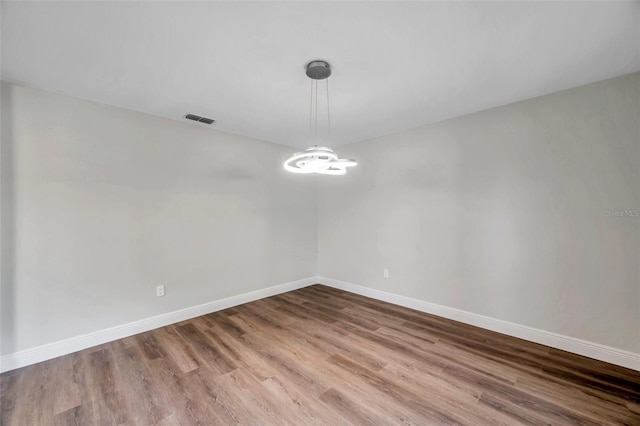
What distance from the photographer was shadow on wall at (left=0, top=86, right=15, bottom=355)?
209cm

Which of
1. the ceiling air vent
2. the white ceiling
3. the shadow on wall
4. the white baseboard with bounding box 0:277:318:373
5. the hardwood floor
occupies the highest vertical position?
the white ceiling

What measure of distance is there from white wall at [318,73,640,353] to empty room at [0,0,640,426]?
0.02m

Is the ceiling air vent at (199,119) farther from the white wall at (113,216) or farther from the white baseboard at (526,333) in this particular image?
the white baseboard at (526,333)

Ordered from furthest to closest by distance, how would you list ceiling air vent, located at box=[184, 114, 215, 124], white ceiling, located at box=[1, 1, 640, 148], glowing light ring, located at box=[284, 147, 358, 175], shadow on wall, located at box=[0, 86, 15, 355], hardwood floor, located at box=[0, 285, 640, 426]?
ceiling air vent, located at box=[184, 114, 215, 124]
shadow on wall, located at box=[0, 86, 15, 355]
glowing light ring, located at box=[284, 147, 358, 175]
hardwood floor, located at box=[0, 285, 640, 426]
white ceiling, located at box=[1, 1, 640, 148]

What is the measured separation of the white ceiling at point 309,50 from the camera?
57.6 inches

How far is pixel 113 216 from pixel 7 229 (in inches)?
27.8

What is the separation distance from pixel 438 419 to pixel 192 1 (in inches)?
114

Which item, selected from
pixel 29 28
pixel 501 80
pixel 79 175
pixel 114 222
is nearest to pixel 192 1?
pixel 29 28

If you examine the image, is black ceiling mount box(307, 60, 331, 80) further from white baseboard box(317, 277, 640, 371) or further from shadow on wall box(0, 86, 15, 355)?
white baseboard box(317, 277, 640, 371)

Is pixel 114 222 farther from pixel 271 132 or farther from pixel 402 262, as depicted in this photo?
pixel 402 262

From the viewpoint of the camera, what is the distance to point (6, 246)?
2105mm

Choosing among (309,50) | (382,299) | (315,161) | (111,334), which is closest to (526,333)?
(382,299)

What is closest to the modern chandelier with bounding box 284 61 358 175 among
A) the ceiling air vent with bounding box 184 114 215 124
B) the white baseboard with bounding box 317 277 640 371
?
the ceiling air vent with bounding box 184 114 215 124

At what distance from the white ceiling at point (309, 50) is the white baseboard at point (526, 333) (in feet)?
7.79
